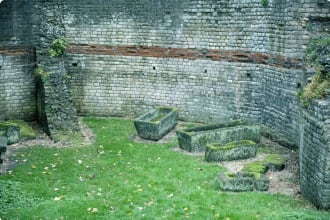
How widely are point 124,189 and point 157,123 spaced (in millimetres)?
4161

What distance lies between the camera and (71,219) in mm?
9234

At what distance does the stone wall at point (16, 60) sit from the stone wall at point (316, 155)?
→ 10071mm

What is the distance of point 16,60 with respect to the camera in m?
16.6

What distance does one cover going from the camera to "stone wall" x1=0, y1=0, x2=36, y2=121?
16.3m

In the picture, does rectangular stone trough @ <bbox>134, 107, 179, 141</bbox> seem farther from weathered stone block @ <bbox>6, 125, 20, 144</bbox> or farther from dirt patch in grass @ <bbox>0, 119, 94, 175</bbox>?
weathered stone block @ <bbox>6, 125, 20, 144</bbox>

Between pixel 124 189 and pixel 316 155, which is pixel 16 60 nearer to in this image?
pixel 124 189

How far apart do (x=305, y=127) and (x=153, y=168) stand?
3.89 m

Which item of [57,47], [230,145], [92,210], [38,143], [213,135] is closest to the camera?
[92,210]

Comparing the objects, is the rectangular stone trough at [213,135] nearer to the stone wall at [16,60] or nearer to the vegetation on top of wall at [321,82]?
the vegetation on top of wall at [321,82]

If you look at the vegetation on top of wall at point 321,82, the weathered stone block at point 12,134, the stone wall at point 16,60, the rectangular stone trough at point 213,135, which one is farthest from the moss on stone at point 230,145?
the stone wall at point 16,60

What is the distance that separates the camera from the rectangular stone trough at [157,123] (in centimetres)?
1464

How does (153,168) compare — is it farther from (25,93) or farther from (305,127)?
(25,93)

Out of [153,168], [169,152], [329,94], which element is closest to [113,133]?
[169,152]

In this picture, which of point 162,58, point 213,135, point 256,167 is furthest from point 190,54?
point 256,167
